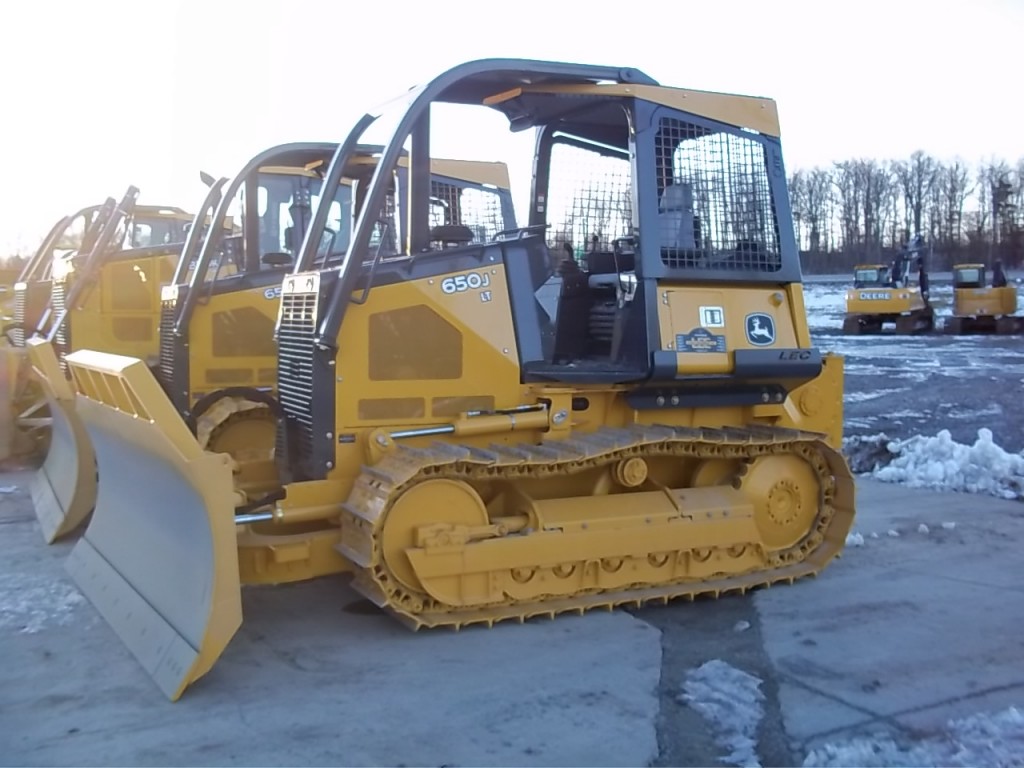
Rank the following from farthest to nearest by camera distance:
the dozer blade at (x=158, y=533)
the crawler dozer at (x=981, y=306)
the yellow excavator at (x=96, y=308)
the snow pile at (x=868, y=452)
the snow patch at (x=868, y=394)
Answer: the crawler dozer at (x=981, y=306) → the snow patch at (x=868, y=394) → the yellow excavator at (x=96, y=308) → the snow pile at (x=868, y=452) → the dozer blade at (x=158, y=533)

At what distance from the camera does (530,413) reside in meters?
6.17

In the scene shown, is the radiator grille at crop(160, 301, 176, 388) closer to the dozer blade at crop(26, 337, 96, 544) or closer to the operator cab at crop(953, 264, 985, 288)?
the dozer blade at crop(26, 337, 96, 544)

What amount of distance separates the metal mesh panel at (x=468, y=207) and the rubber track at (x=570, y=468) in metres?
3.37

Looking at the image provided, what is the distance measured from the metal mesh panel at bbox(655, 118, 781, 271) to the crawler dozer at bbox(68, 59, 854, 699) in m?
0.02

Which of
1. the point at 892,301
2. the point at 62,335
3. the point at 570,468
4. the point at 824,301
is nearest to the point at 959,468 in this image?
the point at 570,468

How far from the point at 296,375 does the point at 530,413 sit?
1355 mm

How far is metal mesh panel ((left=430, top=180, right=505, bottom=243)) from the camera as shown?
917cm

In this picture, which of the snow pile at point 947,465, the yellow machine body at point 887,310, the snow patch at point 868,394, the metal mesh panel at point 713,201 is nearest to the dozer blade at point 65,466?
the metal mesh panel at point 713,201

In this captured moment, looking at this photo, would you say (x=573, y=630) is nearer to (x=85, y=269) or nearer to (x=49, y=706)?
(x=49, y=706)

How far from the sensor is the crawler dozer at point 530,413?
18.1ft

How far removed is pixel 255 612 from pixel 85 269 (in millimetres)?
6859

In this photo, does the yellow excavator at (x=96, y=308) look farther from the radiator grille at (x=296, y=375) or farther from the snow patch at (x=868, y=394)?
the snow patch at (x=868, y=394)

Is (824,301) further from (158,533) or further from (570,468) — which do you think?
(158,533)

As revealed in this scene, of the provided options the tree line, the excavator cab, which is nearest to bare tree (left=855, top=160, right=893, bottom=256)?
the tree line
